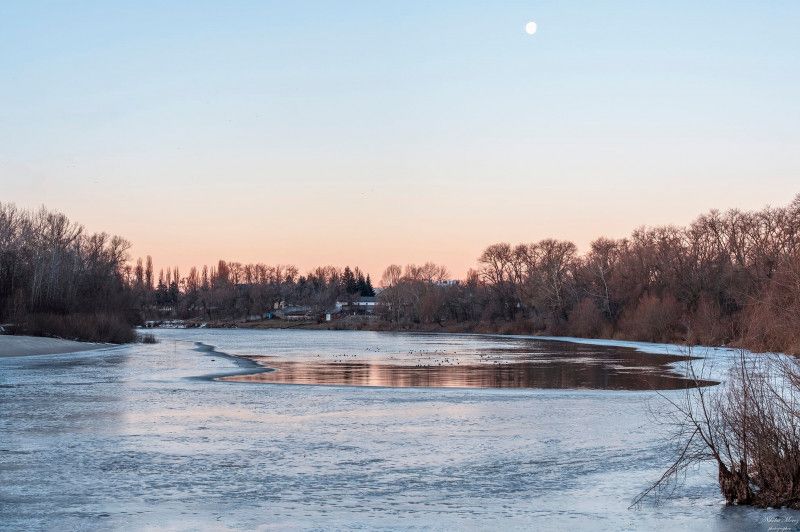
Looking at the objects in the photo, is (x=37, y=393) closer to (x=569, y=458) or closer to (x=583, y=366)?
(x=569, y=458)

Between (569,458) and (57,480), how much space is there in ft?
25.2

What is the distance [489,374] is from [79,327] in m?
37.7

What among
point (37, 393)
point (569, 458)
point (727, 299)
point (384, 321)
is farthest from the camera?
point (384, 321)

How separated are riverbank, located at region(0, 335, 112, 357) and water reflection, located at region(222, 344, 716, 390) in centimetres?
1329

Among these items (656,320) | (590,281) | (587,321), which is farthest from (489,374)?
(590,281)

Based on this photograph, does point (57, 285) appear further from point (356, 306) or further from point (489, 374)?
point (356, 306)

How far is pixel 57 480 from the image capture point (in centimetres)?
1105

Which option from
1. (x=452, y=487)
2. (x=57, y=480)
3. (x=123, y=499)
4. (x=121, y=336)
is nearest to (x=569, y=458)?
(x=452, y=487)

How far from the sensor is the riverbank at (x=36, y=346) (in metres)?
43.5

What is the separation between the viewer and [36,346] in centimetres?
4678

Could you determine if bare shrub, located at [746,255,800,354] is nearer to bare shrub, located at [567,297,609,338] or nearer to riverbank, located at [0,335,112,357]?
riverbank, located at [0,335,112,357]

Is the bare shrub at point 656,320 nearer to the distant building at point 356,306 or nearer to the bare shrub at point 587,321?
the bare shrub at point 587,321

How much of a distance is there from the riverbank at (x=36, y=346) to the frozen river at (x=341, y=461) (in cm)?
2244

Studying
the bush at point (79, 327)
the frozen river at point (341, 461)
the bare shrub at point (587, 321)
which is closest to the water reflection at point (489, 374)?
the frozen river at point (341, 461)
